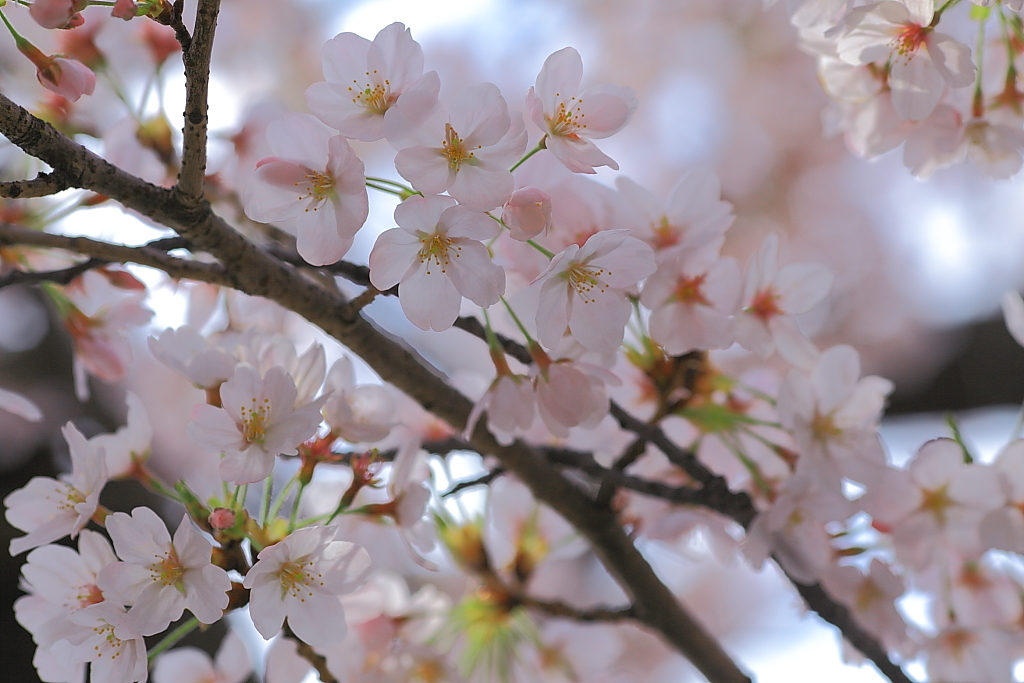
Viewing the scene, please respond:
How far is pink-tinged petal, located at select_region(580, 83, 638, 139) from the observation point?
21.6 inches

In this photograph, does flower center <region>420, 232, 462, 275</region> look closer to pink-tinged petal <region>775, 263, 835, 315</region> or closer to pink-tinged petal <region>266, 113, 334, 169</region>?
pink-tinged petal <region>266, 113, 334, 169</region>

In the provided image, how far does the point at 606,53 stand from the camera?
2512mm

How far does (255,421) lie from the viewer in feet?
1.76

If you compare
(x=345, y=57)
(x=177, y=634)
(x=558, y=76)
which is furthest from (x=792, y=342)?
(x=177, y=634)

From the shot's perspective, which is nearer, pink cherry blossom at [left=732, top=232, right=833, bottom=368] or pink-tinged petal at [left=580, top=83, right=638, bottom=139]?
pink-tinged petal at [left=580, top=83, right=638, bottom=139]

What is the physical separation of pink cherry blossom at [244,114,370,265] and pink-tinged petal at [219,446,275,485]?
13 centimetres

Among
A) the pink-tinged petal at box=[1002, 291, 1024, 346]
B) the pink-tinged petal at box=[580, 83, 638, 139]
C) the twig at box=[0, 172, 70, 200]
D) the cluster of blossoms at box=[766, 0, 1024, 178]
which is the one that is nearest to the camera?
the twig at box=[0, 172, 70, 200]

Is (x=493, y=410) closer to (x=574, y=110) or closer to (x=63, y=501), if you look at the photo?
(x=574, y=110)

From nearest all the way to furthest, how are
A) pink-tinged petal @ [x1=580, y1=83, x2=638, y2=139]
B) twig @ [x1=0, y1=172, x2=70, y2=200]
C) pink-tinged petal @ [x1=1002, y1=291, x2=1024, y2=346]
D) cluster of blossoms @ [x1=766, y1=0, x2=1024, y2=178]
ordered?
twig @ [x1=0, y1=172, x2=70, y2=200]
pink-tinged petal @ [x1=580, y1=83, x2=638, y2=139]
cluster of blossoms @ [x1=766, y1=0, x2=1024, y2=178]
pink-tinged petal @ [x1=1002, y1=291, x2=1024, y2=346]

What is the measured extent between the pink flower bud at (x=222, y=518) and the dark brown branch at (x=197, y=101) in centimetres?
21

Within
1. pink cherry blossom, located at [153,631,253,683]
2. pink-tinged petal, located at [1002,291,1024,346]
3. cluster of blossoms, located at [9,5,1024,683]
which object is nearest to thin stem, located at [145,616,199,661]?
cluster of blossoms, located at [9,5,1024,683]

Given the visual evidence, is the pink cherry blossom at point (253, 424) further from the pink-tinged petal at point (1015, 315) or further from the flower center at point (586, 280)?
the pink-tinged petal at point (1015, 315)

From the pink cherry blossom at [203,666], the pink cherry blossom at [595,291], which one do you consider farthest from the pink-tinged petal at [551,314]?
the pink cherry blossom at [203,666]

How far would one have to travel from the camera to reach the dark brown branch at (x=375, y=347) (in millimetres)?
488
